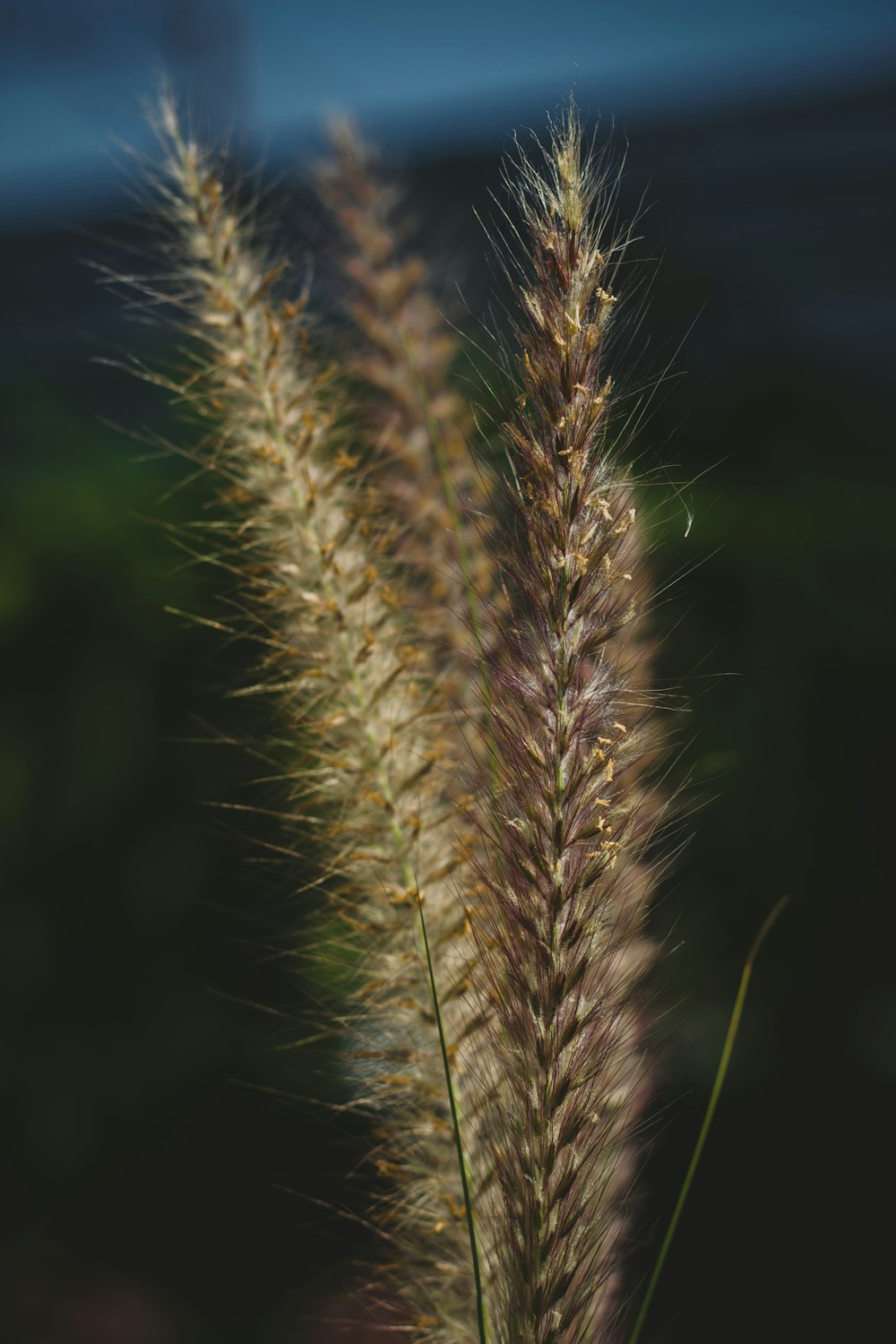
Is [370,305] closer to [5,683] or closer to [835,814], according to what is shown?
[835,814]

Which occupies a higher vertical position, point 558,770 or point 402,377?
point 402,377

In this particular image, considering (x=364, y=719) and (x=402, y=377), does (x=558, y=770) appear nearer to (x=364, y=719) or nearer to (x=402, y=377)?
(x=364, y=719)

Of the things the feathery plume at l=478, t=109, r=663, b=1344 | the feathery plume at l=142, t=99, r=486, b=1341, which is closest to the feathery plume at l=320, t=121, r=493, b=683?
the feathery plume at l=142, t=99, r=486, b=1341

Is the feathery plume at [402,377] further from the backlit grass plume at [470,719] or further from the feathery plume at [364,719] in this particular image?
the feathery plume at [364,719]

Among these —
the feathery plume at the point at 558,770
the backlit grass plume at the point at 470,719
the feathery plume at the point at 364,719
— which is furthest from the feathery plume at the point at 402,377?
the feathery plume at the point at 558,770

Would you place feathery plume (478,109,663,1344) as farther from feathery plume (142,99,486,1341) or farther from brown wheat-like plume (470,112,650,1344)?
feathery plume (142,99,486,1341)

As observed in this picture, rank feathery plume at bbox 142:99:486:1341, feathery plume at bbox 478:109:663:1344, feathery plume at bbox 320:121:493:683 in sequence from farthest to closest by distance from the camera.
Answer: feathery plume at bbox 320:121:493:683, feathery plume at bbox 142:99:486:1341, feathery plume at bbox 478:109:663:1344

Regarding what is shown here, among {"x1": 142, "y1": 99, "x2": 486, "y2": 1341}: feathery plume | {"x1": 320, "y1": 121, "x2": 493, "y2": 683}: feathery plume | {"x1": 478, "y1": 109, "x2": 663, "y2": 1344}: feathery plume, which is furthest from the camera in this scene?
{"x1": 320, "y1": 121, "x2": 493, "y2": 683}: feathery plume

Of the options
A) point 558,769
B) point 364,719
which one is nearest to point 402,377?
point 364,719

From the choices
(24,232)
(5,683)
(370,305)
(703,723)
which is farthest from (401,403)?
(24,232)
